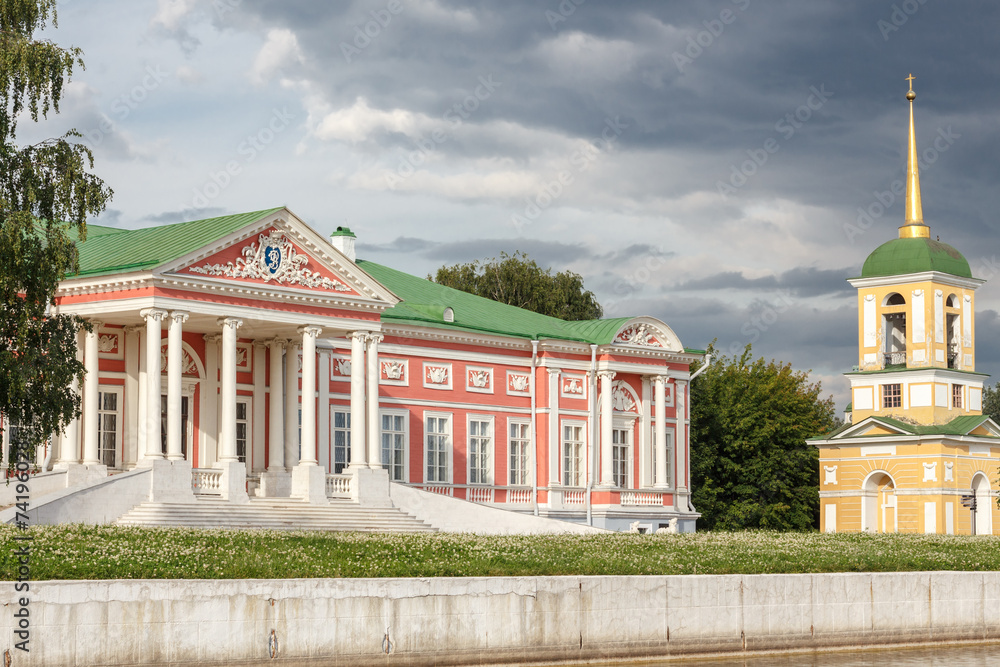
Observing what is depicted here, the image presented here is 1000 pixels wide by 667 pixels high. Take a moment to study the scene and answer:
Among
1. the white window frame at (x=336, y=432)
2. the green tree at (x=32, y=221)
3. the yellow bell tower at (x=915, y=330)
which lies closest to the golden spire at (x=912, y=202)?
the yellow bell tower at (x=915, y=330)

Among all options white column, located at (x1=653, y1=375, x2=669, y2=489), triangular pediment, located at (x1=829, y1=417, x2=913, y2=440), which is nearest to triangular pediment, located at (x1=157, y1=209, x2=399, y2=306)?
white column, located at (x1=653, y1=375, x2=669, y2=489)

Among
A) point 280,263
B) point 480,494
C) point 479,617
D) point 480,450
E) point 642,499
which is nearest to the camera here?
point 479,617

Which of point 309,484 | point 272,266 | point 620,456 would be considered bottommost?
point 309,484

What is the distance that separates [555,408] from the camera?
48656mm

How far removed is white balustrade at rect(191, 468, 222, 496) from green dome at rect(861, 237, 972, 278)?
112 feet

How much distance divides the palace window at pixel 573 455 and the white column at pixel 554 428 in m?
0.40

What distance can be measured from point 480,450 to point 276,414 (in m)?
8.76

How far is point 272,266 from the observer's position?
38.1 metres

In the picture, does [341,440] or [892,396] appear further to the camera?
[892,396]

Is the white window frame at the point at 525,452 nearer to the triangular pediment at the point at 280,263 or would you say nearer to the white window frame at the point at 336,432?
the white window frame at the point at 336,432

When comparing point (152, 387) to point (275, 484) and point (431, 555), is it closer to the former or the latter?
point (275, 484)

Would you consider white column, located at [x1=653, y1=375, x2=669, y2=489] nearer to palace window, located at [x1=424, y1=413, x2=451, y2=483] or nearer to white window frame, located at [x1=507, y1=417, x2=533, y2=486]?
white window frame, located at [x1=507, y1=417, x2=533, y2=486]

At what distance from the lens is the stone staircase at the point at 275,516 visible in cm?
3425

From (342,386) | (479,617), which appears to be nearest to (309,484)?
(342,386)
